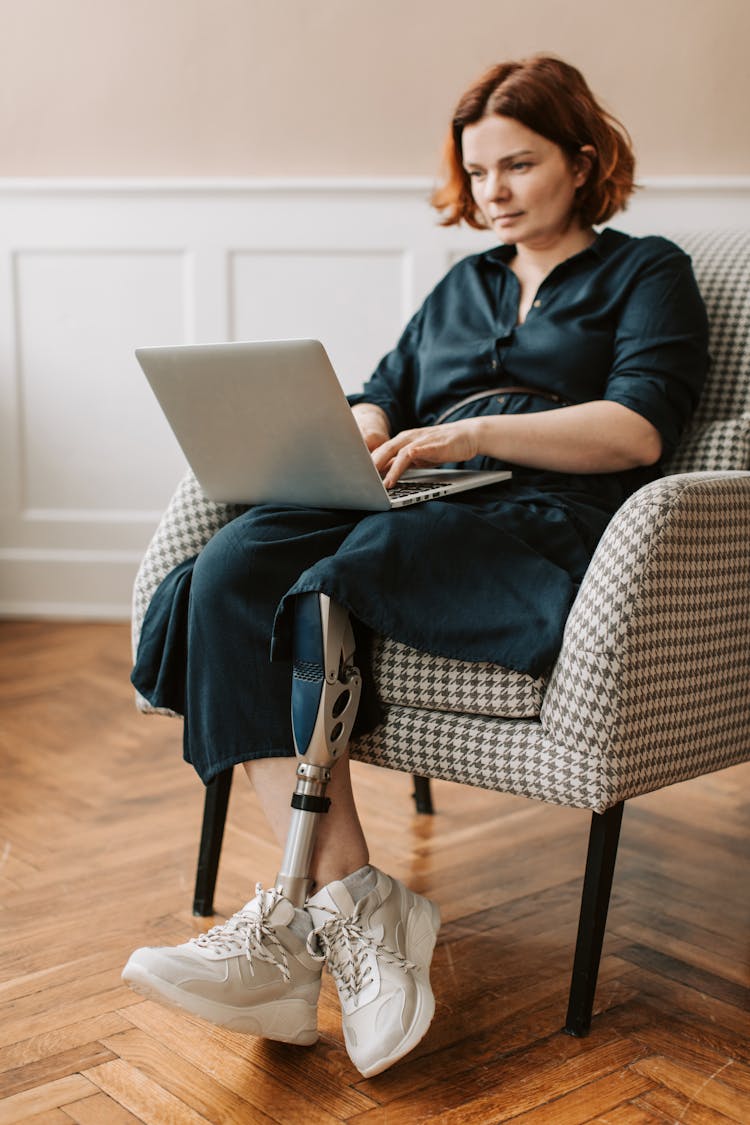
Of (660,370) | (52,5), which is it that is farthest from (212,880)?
(52,5)

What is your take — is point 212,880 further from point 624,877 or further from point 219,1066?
point 624,877

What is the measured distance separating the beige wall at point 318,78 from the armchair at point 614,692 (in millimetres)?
1719

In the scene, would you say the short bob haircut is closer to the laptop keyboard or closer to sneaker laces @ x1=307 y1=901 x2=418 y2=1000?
the laptop keyboard

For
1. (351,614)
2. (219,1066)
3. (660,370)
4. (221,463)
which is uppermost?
(660,370)

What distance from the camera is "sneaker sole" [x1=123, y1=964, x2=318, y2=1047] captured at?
3.42ft

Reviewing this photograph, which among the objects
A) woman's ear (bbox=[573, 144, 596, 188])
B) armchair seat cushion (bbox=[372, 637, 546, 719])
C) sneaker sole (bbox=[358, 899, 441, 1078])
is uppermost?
woman's ear (bbox=[573, 144, 596, 188])

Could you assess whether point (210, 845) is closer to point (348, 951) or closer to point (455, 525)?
point (348, 951)

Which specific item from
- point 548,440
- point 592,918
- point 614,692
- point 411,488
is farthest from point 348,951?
point 548,440

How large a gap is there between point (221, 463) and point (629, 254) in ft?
1.91

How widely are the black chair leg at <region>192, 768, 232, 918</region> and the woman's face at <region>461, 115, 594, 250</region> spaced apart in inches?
A: 30.6

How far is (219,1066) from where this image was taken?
3.67ft

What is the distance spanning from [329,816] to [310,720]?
0.35 ft

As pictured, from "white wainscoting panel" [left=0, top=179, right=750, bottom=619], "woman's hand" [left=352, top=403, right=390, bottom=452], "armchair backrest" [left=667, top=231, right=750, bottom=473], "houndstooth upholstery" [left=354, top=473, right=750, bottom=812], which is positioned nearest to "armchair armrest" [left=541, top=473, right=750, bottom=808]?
"houndstooth upholstery" [left=354, top=473, right=750, bottom=812]

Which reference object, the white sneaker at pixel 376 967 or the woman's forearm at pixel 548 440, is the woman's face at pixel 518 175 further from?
the white sneaker at pixel 376 967
